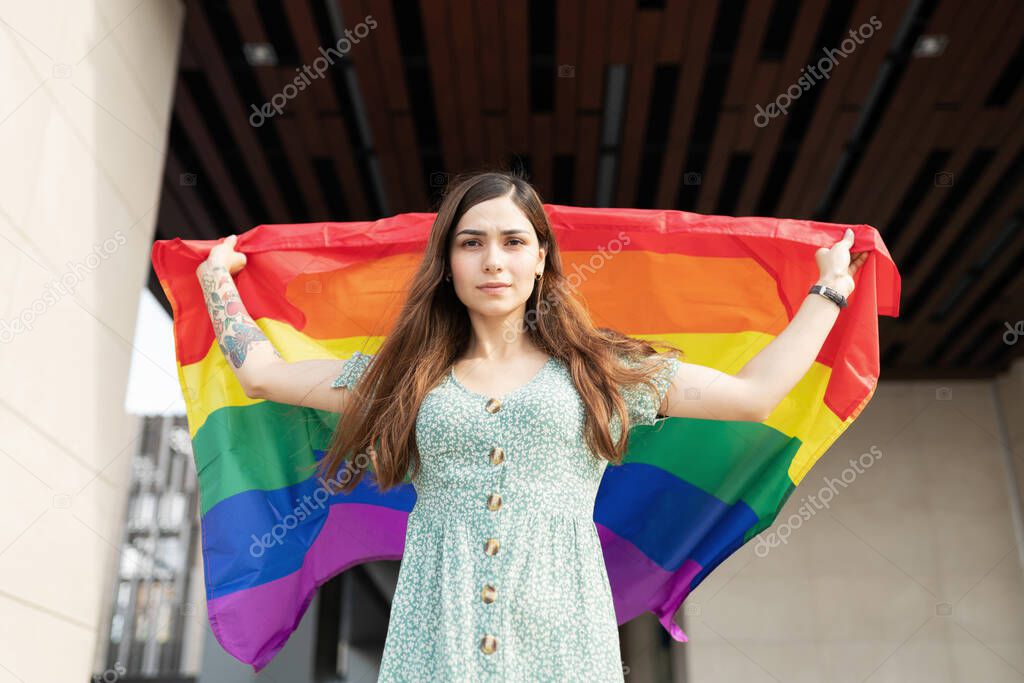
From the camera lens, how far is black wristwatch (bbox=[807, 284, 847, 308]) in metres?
1.81

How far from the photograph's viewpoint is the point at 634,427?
2281 millimetres

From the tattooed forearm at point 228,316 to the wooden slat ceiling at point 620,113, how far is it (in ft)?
5.35

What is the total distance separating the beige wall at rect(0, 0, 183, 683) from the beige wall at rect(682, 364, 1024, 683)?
4561mm

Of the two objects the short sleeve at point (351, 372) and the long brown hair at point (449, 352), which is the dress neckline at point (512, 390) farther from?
the short sleeve at point (351, 372)

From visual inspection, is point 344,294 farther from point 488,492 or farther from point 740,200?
point 740,200

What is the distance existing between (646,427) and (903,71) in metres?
2.33

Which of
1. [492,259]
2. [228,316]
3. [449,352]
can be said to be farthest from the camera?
[228,316]

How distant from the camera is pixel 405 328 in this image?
5.78 feet

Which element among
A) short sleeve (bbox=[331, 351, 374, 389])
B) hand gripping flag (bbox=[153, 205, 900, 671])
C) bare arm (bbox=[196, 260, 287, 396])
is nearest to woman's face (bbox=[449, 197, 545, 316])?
short sleeve (bbox=[331, 351, 374, 389])

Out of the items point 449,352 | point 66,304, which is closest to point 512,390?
point 449,352

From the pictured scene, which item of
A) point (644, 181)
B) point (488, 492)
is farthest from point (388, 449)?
point (644, 181)

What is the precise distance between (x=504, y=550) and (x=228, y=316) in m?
0.84

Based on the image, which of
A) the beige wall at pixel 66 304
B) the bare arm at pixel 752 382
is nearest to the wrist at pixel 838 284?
the bare arm at pixel 752 382

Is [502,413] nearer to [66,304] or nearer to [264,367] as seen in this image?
[264,367]
